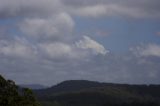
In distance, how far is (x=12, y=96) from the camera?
74.5 meters

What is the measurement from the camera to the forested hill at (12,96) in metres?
A: 73.4

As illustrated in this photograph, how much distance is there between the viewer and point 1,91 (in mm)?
75125

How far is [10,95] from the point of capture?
7469 centimetres

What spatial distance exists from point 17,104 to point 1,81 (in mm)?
5109

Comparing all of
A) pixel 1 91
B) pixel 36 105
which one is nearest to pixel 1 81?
pixel 1 91

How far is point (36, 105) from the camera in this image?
74.8m

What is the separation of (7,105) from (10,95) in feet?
6.95

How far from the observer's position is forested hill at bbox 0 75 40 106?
7338 centimetres

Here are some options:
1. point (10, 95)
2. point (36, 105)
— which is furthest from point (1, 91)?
point (36, 105)

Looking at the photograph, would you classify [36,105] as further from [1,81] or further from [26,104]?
[1,81]

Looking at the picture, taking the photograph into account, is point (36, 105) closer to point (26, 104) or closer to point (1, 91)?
point (26, 104)

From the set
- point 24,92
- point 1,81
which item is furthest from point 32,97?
point 1,81

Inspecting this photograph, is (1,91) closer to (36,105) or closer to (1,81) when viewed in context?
(1,81)

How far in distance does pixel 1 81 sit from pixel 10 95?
300cm
